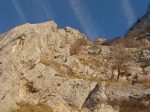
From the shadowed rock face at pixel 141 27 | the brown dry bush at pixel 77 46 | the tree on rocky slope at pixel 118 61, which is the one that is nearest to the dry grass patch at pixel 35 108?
the tree on rocky slope at pixel 118 61

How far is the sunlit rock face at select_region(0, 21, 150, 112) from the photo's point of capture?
49594 millimetres

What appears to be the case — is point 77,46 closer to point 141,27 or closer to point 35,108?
point 35,108

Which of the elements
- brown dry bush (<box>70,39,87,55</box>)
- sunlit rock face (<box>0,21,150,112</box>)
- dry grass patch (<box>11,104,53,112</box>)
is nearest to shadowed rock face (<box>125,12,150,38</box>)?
brown dry bush (<box>70,39,87,55</box>)

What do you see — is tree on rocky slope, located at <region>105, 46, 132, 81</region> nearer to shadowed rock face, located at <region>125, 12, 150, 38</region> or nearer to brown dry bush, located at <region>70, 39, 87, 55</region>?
brown dry bush, located at <region>70, 39, 87, 55</region>

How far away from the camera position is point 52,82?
5256cm

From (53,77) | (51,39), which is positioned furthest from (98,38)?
(53,77)

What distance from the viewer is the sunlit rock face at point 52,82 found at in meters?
49.6

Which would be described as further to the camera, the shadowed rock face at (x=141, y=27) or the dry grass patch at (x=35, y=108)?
the shadowed rock face at (x=141, y=27)

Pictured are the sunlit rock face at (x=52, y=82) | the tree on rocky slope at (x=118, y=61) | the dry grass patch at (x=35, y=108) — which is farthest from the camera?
the tree on rocky slope at (x=118, y=61)

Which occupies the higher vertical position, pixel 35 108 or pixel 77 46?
pixel 77 46

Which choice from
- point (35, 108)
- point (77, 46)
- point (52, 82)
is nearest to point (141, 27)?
point (77, 46)

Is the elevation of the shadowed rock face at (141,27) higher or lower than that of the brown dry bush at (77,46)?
higher

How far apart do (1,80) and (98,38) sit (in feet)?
240

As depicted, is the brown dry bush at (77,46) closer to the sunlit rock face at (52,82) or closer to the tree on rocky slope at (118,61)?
the sunlit rock face at (52,82)
